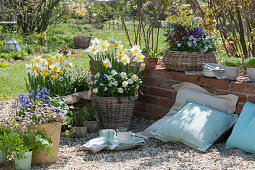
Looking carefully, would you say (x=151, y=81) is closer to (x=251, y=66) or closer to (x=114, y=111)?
(x=114, y=111)

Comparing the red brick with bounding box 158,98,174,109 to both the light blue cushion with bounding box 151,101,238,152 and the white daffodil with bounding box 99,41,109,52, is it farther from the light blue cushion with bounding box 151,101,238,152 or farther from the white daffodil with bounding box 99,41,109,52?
the white daffodil with bounding box 99,41,109,52

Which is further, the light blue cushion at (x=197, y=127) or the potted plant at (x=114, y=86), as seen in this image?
the potted plant at (x=114, y=86)

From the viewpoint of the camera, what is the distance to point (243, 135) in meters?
3.11

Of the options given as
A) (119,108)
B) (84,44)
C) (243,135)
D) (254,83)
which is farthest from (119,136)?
(84,44)

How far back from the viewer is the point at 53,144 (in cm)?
301

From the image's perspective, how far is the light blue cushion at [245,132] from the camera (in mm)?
3064

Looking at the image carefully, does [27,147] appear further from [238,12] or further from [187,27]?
[238,12]

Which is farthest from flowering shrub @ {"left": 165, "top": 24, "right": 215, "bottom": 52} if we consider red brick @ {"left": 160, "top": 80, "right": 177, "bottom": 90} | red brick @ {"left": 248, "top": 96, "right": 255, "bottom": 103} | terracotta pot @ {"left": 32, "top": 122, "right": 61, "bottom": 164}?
terracotta pot @ {"left": 32, "top": 122, "right": 61, "bottom": 164}

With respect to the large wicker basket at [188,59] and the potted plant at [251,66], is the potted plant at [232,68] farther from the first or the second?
the large wicker basket at [188,59]

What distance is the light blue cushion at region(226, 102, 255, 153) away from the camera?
3064mm

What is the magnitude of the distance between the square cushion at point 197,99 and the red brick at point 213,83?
0.22 ft

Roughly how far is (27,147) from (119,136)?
0.84 metres

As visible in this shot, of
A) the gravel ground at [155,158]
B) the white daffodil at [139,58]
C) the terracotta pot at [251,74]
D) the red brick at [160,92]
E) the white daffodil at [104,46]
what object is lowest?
the gravel ground at [155,158]

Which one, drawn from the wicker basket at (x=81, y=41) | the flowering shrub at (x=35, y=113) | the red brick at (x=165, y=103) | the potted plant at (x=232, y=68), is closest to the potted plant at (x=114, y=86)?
the red brick at (x=165, y=103)
